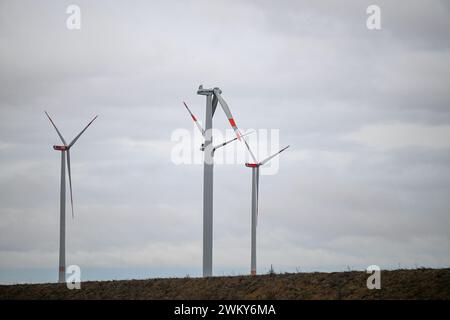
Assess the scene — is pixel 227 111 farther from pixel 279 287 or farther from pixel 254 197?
pixel 279 287

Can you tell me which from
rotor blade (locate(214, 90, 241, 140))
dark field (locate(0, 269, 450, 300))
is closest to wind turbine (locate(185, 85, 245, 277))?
rotor blade (locate(214, 90, 241, 140))

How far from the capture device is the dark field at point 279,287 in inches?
2205

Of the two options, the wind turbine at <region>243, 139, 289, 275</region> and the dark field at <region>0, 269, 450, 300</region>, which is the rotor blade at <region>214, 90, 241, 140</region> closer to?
the wind turbine at <region>243, 139, 289, 275</region>

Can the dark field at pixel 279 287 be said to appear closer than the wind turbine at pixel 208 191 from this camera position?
Yes

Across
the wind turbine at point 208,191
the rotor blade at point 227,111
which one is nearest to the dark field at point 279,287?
the wind turbine at point 208,191

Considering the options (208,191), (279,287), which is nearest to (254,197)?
(208,191)

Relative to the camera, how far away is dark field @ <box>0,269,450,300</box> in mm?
56000

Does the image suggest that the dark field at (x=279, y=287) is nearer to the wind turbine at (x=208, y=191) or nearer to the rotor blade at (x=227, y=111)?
the wind turbine at (x=208, y=191)
